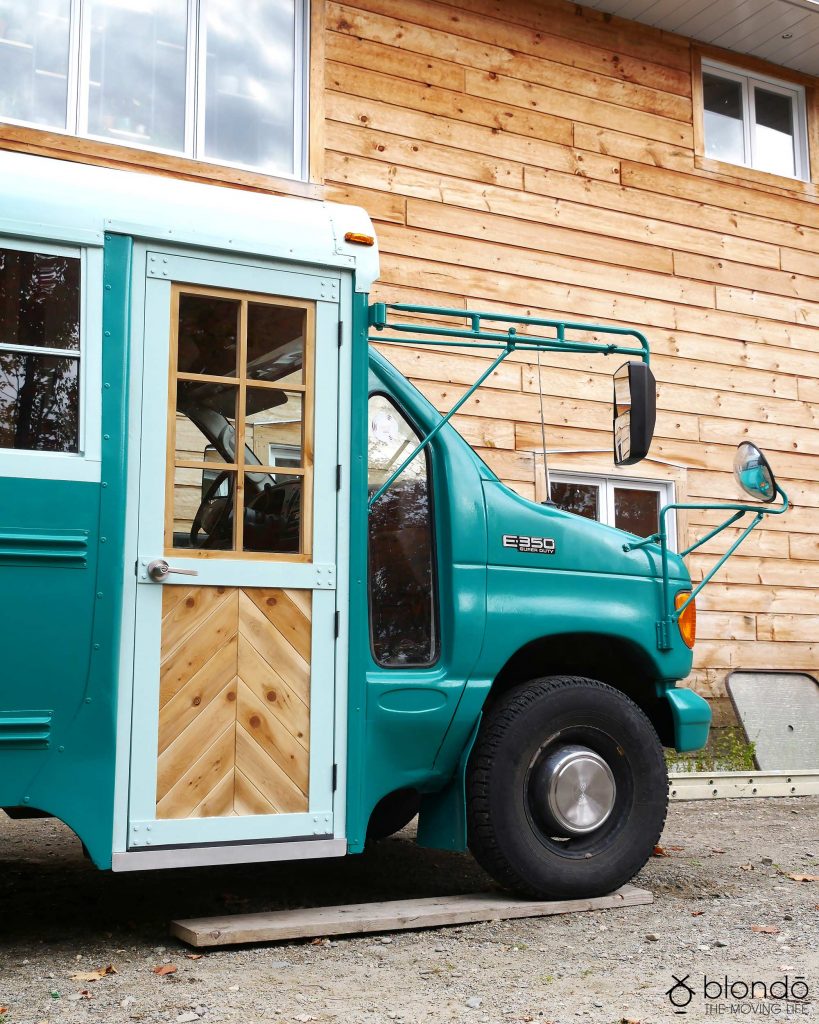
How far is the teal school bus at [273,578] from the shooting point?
4.10 metres

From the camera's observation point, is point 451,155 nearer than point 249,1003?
No

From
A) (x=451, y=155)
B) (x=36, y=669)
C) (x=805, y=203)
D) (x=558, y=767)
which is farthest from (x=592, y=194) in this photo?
(x=36, y=669)

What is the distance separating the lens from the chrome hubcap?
4.95m

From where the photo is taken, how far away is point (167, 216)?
4.44 metres

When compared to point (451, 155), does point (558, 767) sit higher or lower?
lower

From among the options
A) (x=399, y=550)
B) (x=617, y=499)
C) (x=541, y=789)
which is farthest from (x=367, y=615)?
(x=617, y=499)

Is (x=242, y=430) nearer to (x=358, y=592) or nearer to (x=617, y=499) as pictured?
(x=358, y=592)

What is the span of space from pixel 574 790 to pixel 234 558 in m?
1.81

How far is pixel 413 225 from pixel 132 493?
5305mm

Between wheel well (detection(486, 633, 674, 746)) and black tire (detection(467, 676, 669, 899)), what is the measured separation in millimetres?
260

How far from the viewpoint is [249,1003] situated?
3.66 m

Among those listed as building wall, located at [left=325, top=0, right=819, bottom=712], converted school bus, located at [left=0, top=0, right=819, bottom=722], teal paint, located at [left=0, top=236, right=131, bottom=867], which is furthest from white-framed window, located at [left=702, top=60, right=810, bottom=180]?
teal paint, located at [left=0, top=236, right=131, bottom=867]

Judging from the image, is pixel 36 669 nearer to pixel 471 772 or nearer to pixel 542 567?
pixel 471 772

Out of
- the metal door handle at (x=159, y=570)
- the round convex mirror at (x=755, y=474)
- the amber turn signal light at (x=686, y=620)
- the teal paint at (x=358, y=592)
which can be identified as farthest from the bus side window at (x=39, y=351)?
the round convex mirror at (x=755, y=474)
